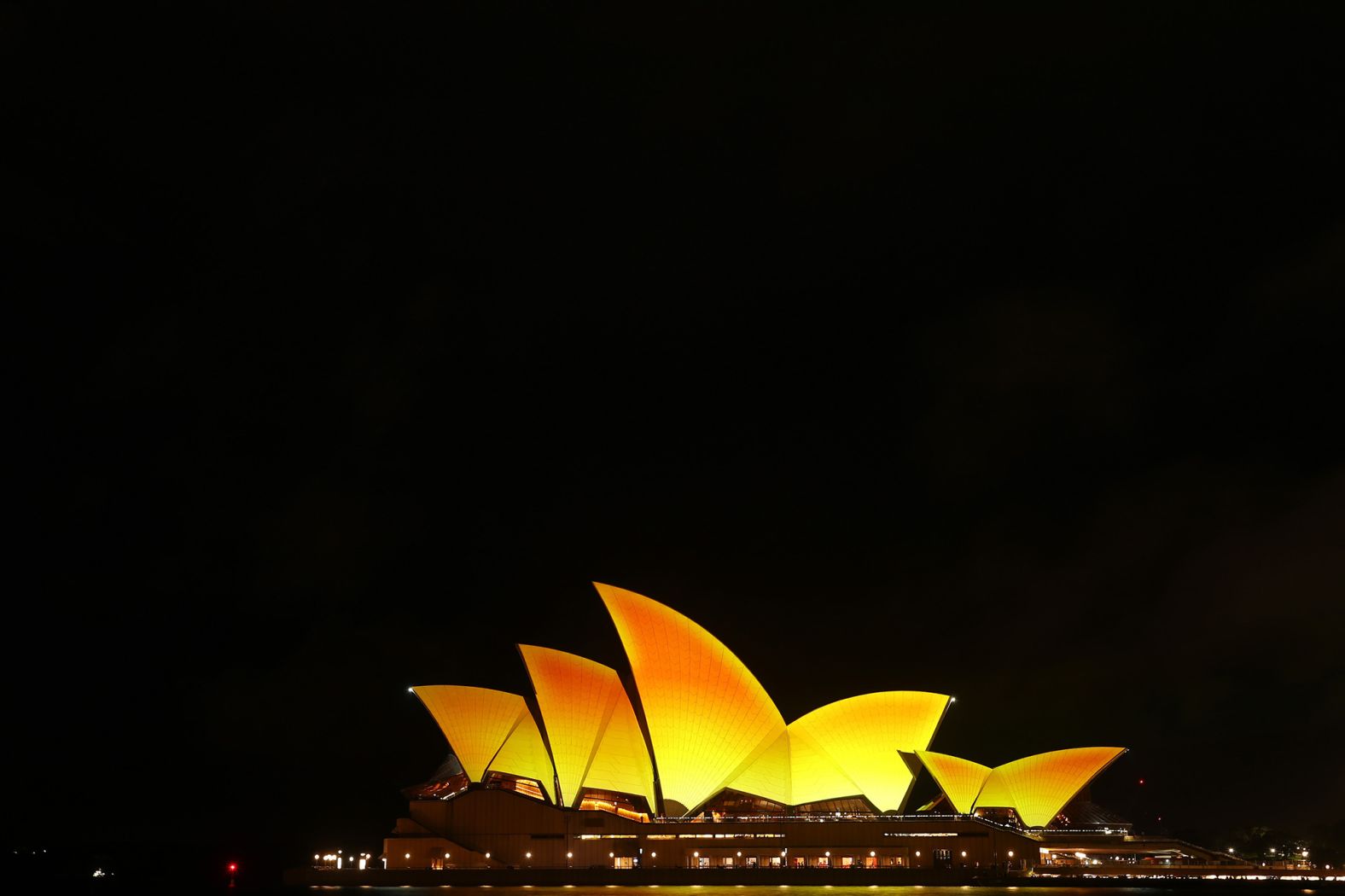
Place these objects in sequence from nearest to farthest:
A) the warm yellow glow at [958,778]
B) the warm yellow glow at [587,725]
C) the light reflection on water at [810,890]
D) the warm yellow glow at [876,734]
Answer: the light reflection on water at [810,890], the warm yellow glow at [587,725], the warm yellow glow at [876,734], the warm yellow glow at [958,778]

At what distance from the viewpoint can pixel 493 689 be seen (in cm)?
6041

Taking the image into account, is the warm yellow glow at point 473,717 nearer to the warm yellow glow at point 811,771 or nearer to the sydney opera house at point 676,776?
the sydney opera house at point 676,776

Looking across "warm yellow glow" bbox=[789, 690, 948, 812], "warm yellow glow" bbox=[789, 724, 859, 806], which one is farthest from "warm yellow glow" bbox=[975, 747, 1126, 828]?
"warm yellow glow" bbox=[789, 724, 859, 806]

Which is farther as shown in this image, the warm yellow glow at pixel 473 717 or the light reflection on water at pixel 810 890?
the warm yellow glow at pixel 473 717

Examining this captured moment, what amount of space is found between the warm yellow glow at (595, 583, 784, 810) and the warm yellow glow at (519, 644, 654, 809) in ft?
6.64

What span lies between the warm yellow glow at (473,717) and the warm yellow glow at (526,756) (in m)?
0.34

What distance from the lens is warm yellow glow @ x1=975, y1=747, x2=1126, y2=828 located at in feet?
213

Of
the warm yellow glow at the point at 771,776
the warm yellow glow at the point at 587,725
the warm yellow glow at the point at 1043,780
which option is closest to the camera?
the warm yellow glow at the point at 587,725

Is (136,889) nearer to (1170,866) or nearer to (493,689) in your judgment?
(493,689)

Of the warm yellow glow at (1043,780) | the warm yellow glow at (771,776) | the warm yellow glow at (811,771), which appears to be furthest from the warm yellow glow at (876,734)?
the warm yellow glow at (1043,780)

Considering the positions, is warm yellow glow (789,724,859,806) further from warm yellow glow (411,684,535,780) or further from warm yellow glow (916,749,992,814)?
warm yellow glow (411,684,535,780)

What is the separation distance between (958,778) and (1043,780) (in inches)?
215

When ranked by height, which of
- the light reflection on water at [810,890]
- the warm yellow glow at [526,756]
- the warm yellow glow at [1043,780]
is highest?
the warm yellow glow at [526,756]

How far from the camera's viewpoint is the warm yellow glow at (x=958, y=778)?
207 ft
